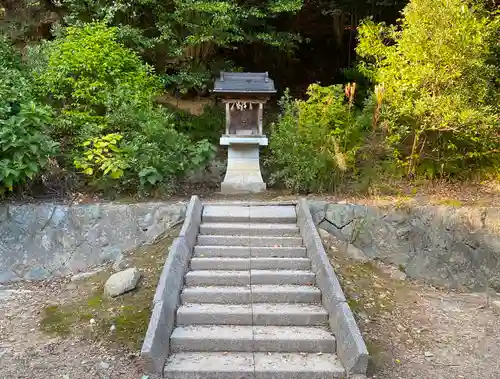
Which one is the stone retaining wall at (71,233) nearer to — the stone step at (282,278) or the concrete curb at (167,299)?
the concrete curb at (167,299)

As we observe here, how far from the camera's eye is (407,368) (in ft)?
13.7

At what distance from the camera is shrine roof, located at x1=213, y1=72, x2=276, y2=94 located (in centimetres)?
778

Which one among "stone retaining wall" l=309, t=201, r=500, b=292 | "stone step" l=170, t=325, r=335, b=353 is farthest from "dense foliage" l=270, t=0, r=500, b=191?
"stone step" l=170, t=325, r=335, b=353

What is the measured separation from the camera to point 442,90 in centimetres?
742

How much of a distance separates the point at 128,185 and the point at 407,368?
4.86 metres

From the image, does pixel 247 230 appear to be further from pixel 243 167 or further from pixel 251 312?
pixel 243 167

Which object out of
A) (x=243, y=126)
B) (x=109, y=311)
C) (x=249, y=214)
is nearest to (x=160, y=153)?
(x=243, y=126)

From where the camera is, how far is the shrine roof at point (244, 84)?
778 cm

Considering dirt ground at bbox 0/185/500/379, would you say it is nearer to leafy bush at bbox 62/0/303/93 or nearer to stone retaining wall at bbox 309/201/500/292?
stone retaining wall at bbox 309/201/500/292

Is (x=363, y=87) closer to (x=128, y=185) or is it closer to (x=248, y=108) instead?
(x=248, y=108)

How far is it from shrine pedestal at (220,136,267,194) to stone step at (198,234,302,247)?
232cm

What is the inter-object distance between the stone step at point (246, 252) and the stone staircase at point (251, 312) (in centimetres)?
1

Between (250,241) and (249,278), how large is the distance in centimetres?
75

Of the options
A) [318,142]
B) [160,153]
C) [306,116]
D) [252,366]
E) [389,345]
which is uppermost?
[306,116]
